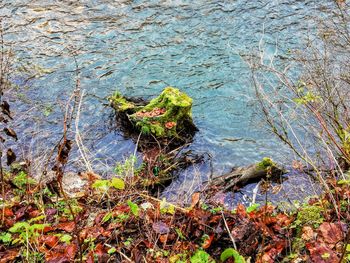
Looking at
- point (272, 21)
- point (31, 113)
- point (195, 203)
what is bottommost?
point (31, 113)

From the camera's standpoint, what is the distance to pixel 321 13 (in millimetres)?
11078

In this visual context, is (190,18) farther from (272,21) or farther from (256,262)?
(256,262)

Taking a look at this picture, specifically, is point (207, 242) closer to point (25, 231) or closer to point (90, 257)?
point (90, 257)

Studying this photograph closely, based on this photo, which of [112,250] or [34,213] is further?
[34,213]

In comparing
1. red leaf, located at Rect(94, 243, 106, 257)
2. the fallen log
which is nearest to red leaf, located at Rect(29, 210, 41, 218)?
red leaf, located at Rect(94, 243, 106, 257)

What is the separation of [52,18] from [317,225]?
985 cm

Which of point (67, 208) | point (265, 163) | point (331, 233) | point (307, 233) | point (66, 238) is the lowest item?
point (265, 163)

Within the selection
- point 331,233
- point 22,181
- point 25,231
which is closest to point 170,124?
point 22,181

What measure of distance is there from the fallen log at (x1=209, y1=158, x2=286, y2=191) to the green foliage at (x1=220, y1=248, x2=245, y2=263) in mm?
2824

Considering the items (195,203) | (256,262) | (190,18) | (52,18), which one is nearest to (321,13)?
(190,18)

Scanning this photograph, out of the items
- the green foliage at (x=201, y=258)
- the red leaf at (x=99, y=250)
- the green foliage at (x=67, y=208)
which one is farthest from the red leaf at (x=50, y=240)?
the green foliage at (x=201, y=258)

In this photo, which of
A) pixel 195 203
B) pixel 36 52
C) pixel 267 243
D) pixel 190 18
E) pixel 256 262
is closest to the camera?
pixel 256 262

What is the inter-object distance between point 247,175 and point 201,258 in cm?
311

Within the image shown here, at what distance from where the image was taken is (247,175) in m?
6.80
